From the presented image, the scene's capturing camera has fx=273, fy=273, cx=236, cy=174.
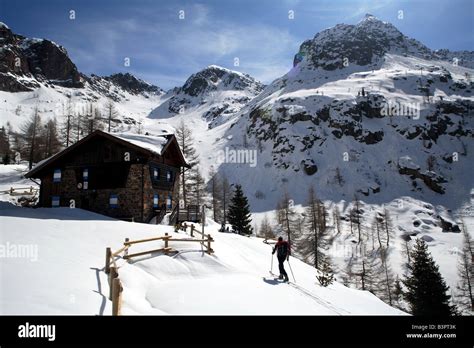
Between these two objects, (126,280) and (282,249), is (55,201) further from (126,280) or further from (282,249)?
(282,249)

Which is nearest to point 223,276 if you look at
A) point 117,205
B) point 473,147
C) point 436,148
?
point 117,205

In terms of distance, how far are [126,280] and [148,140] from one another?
670 inches

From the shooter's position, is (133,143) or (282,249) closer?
(282,249)

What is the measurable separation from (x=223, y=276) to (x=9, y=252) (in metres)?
7.65

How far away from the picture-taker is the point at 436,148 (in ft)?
266

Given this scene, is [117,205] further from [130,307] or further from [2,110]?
[2,110]

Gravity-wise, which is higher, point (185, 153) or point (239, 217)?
point (185, 153)

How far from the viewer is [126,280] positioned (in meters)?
9.27

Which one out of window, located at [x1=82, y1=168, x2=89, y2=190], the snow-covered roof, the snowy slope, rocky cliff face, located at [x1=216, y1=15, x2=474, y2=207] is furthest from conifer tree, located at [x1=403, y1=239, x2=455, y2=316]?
rocky cliff face, located at [x1=216, y1=15, x2=474, y2=207]

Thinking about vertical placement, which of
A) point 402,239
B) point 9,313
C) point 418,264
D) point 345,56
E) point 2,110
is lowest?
point 402,239

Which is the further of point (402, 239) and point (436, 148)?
point (436, 148)

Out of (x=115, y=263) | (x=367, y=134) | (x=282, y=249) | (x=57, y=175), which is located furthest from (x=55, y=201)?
(x=367, y=134)

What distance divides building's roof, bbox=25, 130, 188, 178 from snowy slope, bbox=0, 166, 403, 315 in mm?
8379
